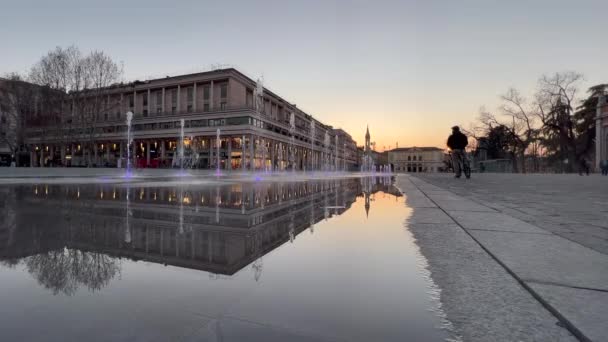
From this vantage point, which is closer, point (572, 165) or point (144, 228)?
point (144, 228)

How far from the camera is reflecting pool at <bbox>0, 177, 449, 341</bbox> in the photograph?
68.9 inches

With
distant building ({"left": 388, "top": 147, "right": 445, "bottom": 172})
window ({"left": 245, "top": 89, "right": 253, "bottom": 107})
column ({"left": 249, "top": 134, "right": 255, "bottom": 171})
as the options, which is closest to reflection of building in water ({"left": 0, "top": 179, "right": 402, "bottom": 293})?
column ({"left": 249, "top": 134, "right": 255, "bottom": 171})

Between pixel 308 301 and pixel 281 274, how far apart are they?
0.56 m

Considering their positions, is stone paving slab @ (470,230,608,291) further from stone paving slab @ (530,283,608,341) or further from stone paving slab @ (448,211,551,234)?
stone paving slab @ (448,211,551,234)

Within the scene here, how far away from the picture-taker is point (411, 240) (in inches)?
158

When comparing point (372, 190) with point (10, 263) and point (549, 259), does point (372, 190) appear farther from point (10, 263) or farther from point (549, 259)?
point (10, 263)

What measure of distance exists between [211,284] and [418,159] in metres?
175

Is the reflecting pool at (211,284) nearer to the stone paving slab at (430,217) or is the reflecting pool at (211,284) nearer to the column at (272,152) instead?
the stone paving slab at (430,217)

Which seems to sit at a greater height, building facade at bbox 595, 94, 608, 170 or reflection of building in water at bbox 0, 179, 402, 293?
building facade at bbox 595, 94, 608, 170

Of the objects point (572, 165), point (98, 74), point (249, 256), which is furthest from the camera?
point (572, 165)

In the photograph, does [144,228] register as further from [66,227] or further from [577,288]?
[577,288]

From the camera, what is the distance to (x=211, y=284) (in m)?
2.41

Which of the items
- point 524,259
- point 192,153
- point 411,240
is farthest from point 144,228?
point 192,153

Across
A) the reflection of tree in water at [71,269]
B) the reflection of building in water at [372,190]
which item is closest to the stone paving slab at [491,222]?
the reflection of building in water at [372,190]
